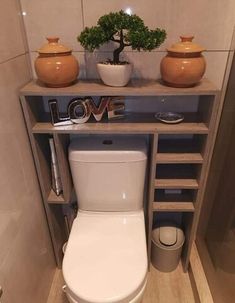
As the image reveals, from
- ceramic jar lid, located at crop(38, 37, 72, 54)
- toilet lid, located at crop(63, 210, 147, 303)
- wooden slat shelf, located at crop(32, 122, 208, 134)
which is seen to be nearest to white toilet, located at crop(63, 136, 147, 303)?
toilet lid, located at crop(63, 210, 147, 303)

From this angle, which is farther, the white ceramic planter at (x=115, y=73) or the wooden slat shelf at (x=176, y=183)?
the wooden slat shelf at (x=176, y=183)

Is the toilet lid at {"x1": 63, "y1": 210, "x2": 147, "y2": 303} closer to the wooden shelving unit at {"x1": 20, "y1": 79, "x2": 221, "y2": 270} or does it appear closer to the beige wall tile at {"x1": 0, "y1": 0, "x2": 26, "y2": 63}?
the wooden shelving unit at {"x1": 20, "y1": 79, "x2": 221, "y2": 270}

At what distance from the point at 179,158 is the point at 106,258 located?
0.55 m

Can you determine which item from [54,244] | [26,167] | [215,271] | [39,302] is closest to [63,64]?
[26,167]

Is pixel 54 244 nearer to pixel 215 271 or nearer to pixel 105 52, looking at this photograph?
pixel 215 271

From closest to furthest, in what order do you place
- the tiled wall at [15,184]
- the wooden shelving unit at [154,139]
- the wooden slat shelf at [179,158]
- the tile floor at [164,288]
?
the tiled wall at [15,184] → the wooden shelving unit at [154,139] → the wooden slat shelf at [179,158] → the tile floor at [164,288]

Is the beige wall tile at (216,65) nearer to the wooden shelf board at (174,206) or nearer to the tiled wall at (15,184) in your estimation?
the wooden shelf board at (174,206)

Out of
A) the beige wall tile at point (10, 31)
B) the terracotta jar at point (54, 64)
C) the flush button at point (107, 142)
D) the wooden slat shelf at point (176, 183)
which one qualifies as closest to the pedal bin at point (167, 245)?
the wooden slat shelf at point (176, 183)

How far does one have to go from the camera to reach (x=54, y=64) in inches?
36.0

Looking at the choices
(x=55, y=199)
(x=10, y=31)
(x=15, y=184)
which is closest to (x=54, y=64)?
(x=10, y=31)

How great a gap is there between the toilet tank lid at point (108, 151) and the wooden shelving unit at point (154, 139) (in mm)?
55

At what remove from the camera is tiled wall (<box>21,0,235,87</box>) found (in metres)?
0.99

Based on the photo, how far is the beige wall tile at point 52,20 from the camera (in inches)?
39.5

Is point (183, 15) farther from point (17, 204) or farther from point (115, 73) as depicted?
point (17, 204)
